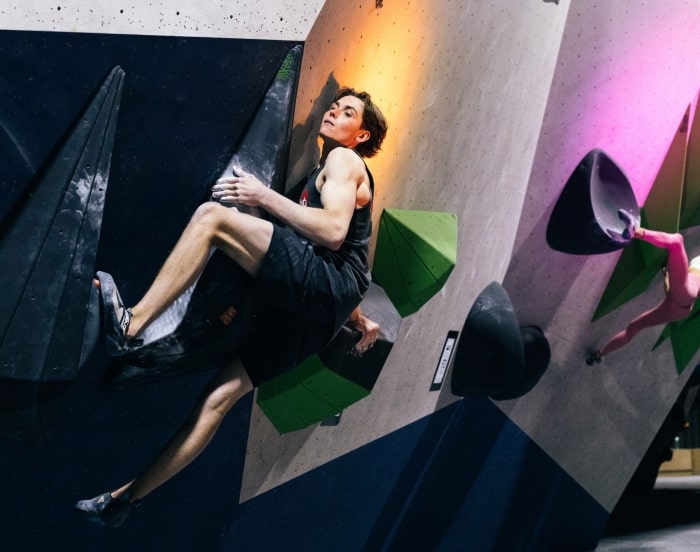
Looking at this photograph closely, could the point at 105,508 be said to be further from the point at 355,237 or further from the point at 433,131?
the point at 433,131

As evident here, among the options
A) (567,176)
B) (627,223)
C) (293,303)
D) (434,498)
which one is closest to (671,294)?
(627,223)

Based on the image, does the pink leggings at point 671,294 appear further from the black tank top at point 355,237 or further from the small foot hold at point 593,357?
the black tank top at point 355,237

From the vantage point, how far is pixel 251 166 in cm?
306

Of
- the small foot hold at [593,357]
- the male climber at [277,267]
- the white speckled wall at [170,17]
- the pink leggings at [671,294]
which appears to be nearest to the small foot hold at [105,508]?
the male climber at [277,267]

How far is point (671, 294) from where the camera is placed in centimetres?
504

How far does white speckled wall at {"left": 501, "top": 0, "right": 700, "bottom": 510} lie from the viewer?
441cm

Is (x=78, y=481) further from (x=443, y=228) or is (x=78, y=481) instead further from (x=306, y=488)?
(x=443, y=228)

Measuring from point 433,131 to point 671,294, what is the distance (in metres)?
1.83

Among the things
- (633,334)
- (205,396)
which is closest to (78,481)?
(205,396)

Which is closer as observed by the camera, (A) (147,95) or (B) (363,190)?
(A) (147,95)

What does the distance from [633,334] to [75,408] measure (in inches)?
123

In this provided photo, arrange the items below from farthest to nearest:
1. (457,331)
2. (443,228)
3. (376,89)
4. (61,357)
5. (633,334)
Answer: (633,334) → (457,331) → (443,228) → (376,89) → (61,357)

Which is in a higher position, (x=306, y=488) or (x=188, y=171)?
(x=188, y=171)

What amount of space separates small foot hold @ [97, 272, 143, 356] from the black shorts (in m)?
0.39
